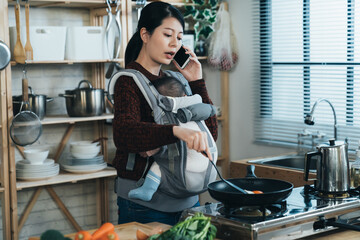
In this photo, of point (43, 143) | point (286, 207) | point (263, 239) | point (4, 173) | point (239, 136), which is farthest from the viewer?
point (239, 136)

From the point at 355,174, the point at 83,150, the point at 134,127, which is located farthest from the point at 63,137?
the point at 355,174

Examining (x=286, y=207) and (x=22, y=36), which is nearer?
(x=286, y=207)

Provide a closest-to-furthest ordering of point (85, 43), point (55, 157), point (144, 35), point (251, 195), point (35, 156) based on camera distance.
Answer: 1. point (251, 195)
2. point (144, 35)
3. point (35, 156)
4. point (85, 43)
5. point (55, 157)

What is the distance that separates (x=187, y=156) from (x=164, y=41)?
468mm

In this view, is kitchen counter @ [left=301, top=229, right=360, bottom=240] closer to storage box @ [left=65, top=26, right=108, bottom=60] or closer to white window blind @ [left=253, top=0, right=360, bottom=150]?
white window blind @ [left=253, top=0, right=360, bottom=150]

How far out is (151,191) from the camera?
83.6 inches

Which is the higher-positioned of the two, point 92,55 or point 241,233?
point 92,55

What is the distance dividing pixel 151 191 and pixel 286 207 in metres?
0.51

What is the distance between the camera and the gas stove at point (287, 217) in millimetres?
1782

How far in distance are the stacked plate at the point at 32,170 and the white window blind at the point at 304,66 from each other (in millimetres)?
1628

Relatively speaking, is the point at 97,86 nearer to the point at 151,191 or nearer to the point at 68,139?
the point at 68,139

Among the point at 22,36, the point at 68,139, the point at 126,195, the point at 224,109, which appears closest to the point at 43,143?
the point at 68,139

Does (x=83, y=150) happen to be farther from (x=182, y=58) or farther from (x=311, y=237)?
(x=311, y=237)

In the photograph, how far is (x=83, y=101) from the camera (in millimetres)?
3783
